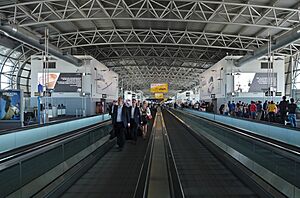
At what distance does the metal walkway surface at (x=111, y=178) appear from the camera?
5.80 m

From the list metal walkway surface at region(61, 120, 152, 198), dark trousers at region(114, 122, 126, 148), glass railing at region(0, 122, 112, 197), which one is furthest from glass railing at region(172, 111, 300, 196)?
glass railing at region(0, 122, 112, 197)

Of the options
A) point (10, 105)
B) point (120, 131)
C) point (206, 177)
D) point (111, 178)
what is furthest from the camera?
point (10, 105)

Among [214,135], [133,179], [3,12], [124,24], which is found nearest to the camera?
[133,179]

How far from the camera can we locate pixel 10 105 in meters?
14.4

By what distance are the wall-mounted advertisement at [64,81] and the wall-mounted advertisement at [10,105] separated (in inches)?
737

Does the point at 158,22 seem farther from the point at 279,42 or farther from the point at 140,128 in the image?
the point at 140,128

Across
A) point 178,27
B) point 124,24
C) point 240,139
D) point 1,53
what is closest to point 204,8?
point 178,27

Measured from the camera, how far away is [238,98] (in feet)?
104

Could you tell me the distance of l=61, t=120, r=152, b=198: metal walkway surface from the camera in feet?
19.0

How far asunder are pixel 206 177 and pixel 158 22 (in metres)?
24.6

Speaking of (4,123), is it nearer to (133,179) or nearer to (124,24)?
(133,179)

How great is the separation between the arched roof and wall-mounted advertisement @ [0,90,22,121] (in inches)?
373

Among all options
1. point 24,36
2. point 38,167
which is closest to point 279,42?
point 24,36

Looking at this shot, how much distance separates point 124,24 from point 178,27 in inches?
243
